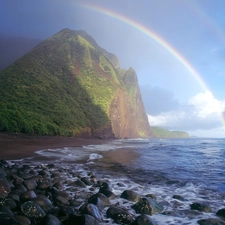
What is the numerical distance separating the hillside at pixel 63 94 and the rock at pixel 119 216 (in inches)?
1037

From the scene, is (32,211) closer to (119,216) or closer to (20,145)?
(119,216)

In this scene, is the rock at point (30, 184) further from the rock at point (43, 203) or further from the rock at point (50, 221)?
the rock at point (50, 221)

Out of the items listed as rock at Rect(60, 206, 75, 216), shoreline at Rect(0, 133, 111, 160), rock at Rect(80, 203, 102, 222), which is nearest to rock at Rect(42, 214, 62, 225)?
rock at Rect(60, 206, 75, 216)

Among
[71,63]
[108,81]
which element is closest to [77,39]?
[71,63]

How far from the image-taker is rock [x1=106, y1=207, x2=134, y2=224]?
429 centimetres

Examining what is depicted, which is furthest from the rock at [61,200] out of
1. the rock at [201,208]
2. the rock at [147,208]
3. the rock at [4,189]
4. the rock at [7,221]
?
the rock at [201,208]

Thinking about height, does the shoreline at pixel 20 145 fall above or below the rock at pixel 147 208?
below

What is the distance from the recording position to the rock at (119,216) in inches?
169

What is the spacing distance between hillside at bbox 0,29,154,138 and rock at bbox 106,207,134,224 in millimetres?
26329

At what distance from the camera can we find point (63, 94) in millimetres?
64750

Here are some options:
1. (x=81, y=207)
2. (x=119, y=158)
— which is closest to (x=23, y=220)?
(x=81, y=207)

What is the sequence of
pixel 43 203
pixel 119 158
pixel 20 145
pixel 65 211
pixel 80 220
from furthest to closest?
pixel 20 145 → pixel 119 158 → pixel 43 203 → pixel 65 211 → pixel 80 220

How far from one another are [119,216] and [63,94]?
62.9 m

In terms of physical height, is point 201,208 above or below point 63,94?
below
